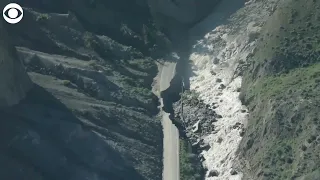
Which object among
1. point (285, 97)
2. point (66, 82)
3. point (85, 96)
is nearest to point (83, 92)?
point (85, 96)

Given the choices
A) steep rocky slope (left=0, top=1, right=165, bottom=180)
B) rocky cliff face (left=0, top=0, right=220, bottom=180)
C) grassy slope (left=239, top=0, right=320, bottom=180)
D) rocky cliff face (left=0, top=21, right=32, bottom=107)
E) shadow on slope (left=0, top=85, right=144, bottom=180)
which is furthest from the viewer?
rocky cliff face (left=0, top=21, right=32, bottom=107)

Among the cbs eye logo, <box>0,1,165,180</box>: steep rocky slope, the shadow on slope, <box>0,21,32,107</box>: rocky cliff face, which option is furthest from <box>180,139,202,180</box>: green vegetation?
the cbs eye logo

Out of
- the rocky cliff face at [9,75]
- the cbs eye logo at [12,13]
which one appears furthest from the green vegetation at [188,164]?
the cbs eye logo at [12,13]

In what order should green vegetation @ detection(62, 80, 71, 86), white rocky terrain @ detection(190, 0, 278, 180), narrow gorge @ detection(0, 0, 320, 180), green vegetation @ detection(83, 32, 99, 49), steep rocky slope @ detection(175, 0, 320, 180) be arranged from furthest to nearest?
green vegetation @ detection(83, 32, 99, 49), green vegetation @ detection(62, 80, 71, 86), white rocky terrain @ detection(190, 0, 278, 180), narrow gorge @ detection(0, 0, 320, 180), steep rocky slope @ detection(175, 0, 320, 180)

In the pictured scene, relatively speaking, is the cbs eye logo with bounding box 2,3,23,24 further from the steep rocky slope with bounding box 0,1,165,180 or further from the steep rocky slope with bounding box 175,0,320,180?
the steep rocky slope with bounding box 175,0,320,180

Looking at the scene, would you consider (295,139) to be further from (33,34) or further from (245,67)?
(33,34)

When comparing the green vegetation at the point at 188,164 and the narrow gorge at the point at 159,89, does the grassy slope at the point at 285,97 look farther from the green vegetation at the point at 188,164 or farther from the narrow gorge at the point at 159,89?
the green vegetation at the point at 188,164

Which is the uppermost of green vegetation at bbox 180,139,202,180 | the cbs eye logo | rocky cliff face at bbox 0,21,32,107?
the cbs eye logo
